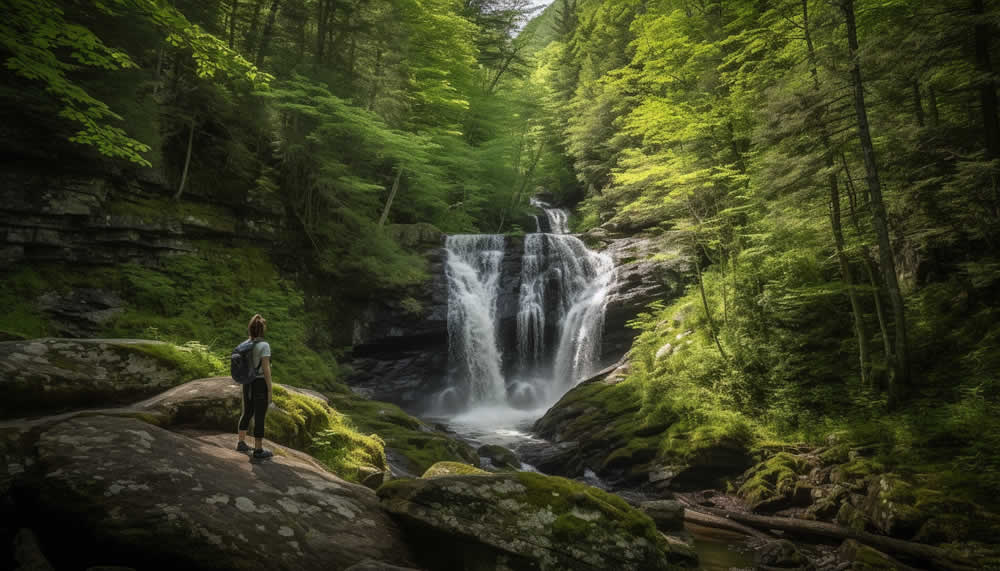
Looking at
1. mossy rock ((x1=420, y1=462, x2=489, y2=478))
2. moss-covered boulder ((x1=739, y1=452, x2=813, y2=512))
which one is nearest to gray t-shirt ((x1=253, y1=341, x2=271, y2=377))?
mossy rock ((x1=420, y1=462, x2=489, y2=478))

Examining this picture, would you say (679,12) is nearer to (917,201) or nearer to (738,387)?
(917,201)

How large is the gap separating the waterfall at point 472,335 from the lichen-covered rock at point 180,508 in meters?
14.8

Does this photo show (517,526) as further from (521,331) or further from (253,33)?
(253,33)

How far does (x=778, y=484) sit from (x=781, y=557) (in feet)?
8.27

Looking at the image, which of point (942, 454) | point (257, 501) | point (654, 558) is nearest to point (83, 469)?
point (257, 501)

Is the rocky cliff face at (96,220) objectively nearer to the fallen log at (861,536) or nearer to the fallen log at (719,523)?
the fallen log at (719,523)

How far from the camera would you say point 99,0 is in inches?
197

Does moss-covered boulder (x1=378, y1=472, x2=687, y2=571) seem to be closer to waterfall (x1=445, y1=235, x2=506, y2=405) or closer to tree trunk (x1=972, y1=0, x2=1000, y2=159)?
tree trunk (x1=972, y1=0, x2=1000, y2=159)

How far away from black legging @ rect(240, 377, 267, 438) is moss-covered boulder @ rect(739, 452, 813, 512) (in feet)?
28.1

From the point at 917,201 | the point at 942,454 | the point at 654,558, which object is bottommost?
the point at 654,558

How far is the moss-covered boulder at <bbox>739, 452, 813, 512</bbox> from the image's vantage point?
8.41 meters

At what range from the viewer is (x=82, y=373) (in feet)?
15.3

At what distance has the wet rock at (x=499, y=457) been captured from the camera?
11.1 meters

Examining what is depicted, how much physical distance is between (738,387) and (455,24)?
18896 mm
